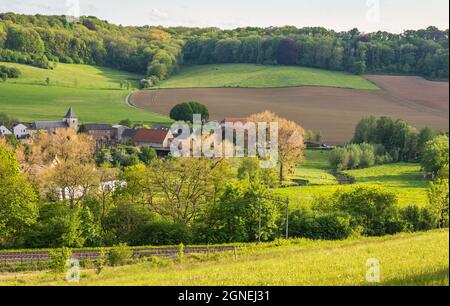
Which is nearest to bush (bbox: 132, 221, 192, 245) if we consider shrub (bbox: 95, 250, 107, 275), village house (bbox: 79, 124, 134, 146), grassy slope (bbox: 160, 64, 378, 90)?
shrub (bbox: 95, 250, 107, 275)

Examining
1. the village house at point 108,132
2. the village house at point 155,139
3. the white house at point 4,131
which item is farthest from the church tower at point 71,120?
the village house at point 155,139

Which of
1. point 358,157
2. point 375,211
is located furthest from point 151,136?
point 375,211

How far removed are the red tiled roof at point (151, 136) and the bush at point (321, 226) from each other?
3486 cm

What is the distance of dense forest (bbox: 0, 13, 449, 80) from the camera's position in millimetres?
99500

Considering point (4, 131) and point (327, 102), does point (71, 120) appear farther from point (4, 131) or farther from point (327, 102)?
point (327, 102)

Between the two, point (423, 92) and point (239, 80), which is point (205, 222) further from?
point (239, 80)

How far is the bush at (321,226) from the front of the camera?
103ft

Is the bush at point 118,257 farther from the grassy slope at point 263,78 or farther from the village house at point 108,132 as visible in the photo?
the grassy slope at point 263,78

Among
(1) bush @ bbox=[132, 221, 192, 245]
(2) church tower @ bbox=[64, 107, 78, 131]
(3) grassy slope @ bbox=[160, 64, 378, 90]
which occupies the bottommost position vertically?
(1) bush @ bbox=[132, 221, 192, 245]

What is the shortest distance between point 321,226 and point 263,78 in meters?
71.5

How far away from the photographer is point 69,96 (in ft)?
296

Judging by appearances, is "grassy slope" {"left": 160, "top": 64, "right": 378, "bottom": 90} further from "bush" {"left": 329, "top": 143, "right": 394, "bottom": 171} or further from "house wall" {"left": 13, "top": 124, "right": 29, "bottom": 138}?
"house wall" {"left": 13, "top": 124, "right": 29, "bottom": 138}

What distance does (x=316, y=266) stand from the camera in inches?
625
